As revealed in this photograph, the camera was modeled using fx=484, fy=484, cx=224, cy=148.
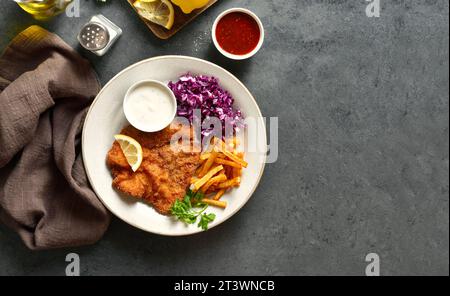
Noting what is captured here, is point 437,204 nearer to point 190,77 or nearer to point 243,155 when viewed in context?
point 243,155

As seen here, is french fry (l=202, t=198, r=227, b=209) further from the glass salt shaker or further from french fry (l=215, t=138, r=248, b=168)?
the glass salt shaker

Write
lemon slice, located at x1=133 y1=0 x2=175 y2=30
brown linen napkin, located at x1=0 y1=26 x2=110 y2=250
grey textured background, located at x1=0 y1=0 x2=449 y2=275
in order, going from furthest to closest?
grey textured background, located at x1=0 y1=0 x2=449 y2=275
lemon slice, located at x1=133 y1=0 x2=175 y2=30
brown linen napkin, located at x1=0 y1=26 x2=110 y2=250

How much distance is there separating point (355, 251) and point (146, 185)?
1.34m

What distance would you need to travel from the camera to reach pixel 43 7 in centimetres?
264

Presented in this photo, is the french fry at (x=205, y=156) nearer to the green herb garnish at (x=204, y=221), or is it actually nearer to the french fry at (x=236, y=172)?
the french fry at (x=236, y=172)

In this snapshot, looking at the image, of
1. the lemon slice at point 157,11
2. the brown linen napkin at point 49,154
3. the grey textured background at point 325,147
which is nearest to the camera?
the brown linen napkin at point 49,154

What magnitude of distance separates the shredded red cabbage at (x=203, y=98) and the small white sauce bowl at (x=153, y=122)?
0.06 meters

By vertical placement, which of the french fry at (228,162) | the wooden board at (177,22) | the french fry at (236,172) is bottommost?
the french fry at (236,172)

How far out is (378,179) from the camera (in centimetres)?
298

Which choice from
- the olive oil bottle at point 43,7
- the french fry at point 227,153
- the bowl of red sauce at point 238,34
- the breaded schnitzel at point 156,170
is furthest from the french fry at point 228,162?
the olive oil bottle at point 43,7

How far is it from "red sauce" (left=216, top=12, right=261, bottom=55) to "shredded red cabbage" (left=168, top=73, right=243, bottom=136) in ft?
0.68

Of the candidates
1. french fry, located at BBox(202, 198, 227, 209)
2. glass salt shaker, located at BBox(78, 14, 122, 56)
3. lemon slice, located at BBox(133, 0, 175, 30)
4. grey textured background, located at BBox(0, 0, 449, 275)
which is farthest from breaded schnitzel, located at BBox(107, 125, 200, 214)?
lemon slice, located at BBox(133, 0, 175, 30)

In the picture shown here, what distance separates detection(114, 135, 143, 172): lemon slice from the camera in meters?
2.63

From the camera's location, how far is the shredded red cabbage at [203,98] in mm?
2682
